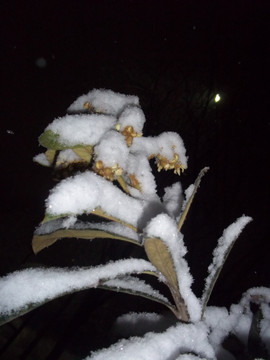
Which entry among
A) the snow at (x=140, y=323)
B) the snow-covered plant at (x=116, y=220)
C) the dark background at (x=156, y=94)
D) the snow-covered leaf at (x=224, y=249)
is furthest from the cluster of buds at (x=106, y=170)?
the dark background at (x=156, y=94)

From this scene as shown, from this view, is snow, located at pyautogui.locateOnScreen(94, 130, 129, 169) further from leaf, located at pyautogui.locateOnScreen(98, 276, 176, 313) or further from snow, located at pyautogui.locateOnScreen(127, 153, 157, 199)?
leaf, located at pyautogui.locateOnScreen(98, 276, 176, 313)

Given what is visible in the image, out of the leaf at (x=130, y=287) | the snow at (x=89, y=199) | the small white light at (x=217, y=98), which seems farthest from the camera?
the small white light at (x=217, y=98)

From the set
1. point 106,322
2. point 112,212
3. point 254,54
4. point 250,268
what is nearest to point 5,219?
point 106,322

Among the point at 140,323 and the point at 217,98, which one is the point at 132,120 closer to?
the point at 140,323

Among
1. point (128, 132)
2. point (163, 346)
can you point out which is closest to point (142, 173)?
point (128, 132)

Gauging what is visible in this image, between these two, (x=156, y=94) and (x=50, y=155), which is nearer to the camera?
(x=50, y=155)

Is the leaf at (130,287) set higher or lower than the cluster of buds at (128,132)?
lower

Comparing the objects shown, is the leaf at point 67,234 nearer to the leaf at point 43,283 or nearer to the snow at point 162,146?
the leaf at point 43,283

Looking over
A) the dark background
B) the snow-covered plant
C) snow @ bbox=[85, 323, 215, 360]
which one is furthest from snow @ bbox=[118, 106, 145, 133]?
the dark background
